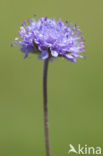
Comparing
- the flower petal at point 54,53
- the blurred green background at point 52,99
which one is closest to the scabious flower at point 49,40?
the flower petal at point 54,53

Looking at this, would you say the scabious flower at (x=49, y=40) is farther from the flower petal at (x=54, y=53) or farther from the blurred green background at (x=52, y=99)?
the blurred green background at (x=52, y=99)

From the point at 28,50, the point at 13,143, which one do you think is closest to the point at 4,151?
the point at 13,143

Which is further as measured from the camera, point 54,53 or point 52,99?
point 52,99

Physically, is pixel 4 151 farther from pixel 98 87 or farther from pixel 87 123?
pixel 98 87

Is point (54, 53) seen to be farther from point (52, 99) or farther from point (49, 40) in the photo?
point (52, 99)

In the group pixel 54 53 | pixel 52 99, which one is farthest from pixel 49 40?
pixel 52 99

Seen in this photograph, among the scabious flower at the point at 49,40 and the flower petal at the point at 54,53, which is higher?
the scabious flower at the point at 49,40

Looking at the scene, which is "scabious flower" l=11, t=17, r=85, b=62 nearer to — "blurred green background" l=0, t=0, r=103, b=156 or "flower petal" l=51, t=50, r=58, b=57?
"flower petal" l=51, t=50, r=58, b=57
